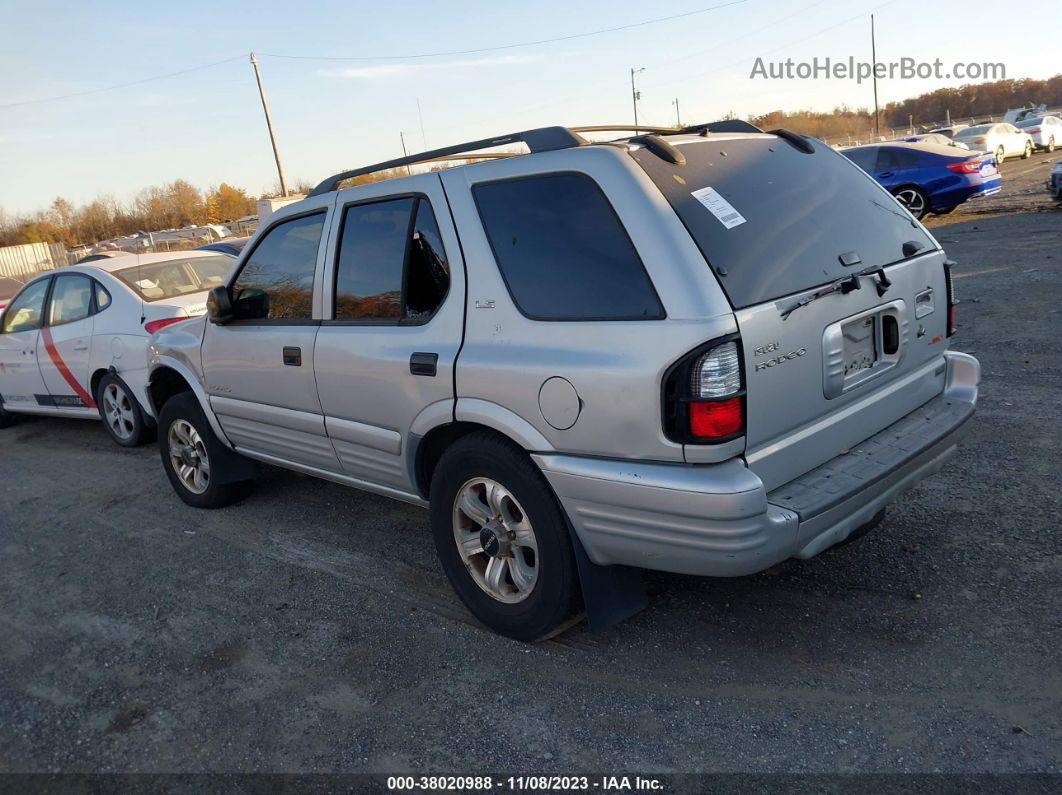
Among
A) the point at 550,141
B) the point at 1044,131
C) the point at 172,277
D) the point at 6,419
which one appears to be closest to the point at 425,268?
the point at 550,141

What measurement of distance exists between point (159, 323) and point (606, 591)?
4943 mm

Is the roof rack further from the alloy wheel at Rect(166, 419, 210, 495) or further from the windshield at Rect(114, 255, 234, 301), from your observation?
the windshield at Rect(114, 255, 234, 301)

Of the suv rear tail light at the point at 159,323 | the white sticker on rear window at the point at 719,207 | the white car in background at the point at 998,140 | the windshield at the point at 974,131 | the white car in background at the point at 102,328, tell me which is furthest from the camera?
the windshield at the point at 974,131

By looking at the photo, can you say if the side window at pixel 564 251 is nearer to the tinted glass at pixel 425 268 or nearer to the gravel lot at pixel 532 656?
the tinted glass at pixel 425 268

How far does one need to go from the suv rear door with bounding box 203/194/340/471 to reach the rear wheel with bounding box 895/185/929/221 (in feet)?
49.5

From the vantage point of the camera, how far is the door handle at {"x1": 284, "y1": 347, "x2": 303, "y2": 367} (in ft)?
13.9

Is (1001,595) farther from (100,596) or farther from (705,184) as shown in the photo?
(100,596)

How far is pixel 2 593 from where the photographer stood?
4582 millimetres

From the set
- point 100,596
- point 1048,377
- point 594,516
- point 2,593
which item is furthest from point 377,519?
point 1048,377

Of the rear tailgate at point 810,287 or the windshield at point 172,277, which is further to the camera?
the windshield at point 172,277

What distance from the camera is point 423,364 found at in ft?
11.6

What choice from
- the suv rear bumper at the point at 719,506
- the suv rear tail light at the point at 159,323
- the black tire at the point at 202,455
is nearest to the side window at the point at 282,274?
the black tire at the point at 202,455

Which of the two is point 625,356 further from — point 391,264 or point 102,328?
point 102,328

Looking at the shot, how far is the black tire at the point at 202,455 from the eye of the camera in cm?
520
